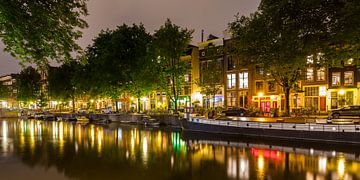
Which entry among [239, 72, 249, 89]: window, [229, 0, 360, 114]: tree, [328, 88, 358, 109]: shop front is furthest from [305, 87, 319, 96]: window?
[229, 0, 360, 114]: tree

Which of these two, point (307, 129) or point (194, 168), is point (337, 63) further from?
point (194, 168)

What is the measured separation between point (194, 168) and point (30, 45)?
13.9 m

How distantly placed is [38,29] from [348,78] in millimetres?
48520

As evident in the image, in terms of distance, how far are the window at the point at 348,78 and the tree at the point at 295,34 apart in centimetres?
1725

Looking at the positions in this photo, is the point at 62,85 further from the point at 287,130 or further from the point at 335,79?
the point at 287,130

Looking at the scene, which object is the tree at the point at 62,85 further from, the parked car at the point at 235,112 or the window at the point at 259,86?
the parked car at the point at 235,112

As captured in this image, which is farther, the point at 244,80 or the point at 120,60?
the point at 120,60

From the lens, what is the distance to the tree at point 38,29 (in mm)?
11188

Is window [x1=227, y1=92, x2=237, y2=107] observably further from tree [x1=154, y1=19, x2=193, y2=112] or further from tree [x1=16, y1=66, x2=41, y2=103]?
tree [x1=16, y1=66, x2=41, y2=103]

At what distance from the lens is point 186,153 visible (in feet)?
→ 92.2

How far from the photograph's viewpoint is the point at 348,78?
49000 millimetres

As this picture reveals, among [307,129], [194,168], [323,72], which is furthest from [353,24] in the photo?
[323,72]

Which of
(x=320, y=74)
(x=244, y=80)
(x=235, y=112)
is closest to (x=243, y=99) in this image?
(x=244, y=80)

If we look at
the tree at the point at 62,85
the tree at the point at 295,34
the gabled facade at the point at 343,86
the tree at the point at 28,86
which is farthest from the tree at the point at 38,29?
the tree at the point at 28,86
